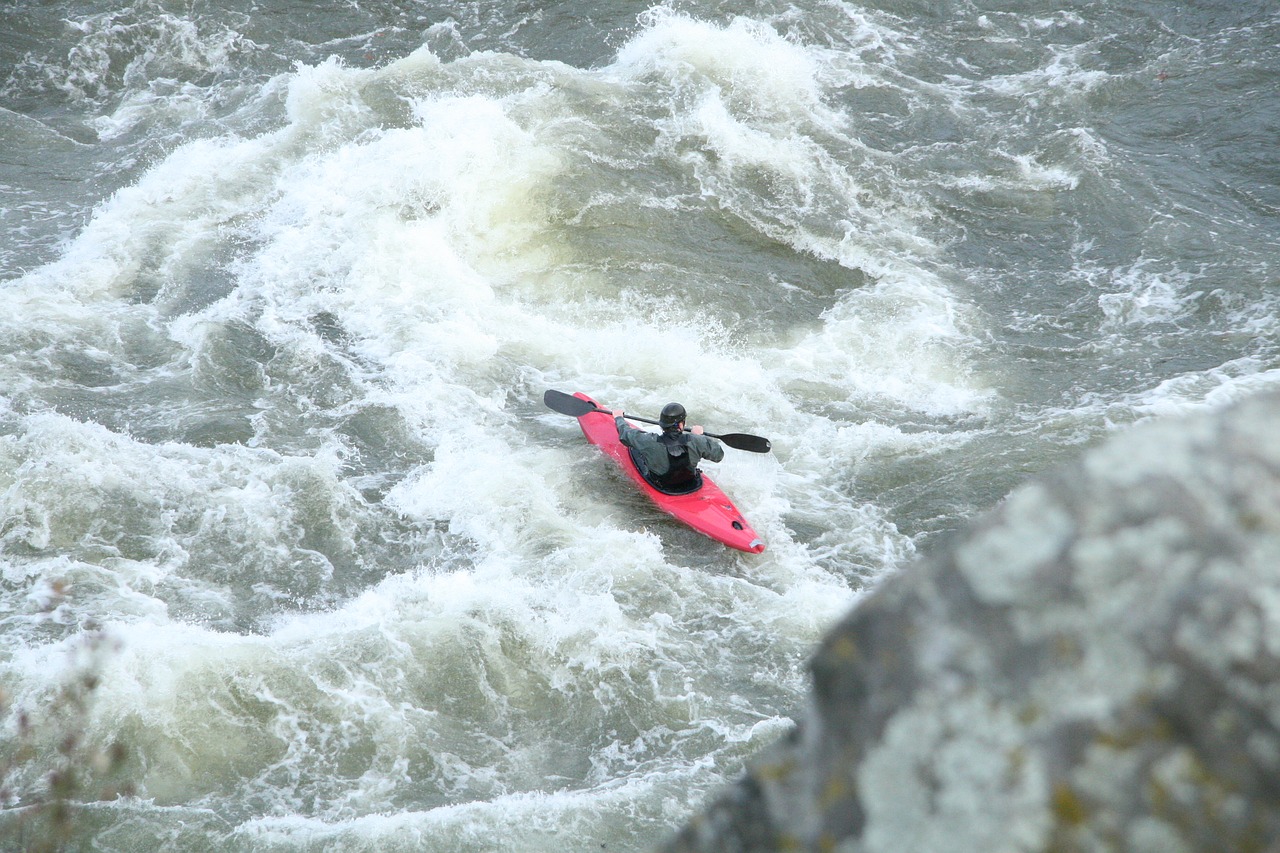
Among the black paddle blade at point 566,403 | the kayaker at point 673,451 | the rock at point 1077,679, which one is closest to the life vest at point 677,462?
the kayaker at point 673,451

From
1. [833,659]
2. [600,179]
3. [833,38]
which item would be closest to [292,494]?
[600,179]

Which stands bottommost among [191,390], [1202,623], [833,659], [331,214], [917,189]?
[191,390]

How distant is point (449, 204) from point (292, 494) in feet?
15.3

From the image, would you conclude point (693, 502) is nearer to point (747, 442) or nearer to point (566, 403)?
point (747, 442)

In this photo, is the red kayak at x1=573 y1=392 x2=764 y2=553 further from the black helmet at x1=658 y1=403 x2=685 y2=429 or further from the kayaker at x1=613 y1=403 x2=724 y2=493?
the black helmet at x1=658 y1=403 x2=685 y2=429

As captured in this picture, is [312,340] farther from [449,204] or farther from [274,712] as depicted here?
[274,712]

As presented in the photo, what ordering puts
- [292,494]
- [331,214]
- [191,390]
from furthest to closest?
[331,214], [191,390], [292,494]

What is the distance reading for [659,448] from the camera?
850cm

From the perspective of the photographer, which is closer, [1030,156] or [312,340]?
[312,340]

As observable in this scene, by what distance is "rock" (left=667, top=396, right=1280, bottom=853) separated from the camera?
1.00 metres

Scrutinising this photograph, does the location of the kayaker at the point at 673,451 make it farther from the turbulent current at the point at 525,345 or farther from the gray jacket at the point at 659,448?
the turbulent current at the point at 525,345

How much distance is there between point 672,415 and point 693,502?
0.73 m

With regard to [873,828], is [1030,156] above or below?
below

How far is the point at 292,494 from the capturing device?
8211mm
